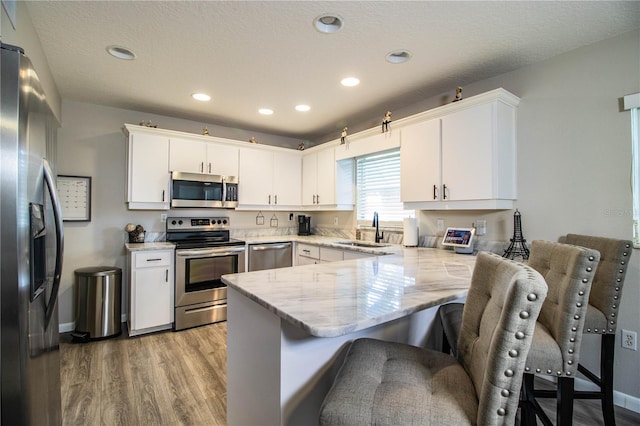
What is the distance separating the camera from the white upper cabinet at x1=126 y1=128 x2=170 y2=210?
337cm

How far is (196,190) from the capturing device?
3.74 meters

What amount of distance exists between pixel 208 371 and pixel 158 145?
2.46m

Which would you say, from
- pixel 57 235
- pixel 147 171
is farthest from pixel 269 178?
pixel 57 235

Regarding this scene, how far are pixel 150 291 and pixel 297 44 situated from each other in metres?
2.77

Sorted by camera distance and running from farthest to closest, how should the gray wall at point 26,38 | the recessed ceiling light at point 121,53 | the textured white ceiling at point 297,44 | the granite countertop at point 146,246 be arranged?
the granite countertop at point 146,246
the recessed ceiling light at point 121,53
the textured white ceiling at point 297,44
the gray wall at point 26,38

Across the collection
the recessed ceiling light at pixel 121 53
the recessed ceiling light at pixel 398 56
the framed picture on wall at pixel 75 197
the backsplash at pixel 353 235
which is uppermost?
the recessed ceiling light at pixel 121 53

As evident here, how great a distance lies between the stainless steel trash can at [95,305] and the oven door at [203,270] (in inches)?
24.5

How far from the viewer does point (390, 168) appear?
3631 millimetres

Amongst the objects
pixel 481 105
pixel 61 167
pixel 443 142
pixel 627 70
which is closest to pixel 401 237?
pixel 443 142

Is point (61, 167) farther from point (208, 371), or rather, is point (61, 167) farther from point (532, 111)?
point (532, 111)

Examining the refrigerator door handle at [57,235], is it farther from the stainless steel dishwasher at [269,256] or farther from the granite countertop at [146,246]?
the stainless steel dishwasher at [269,256]

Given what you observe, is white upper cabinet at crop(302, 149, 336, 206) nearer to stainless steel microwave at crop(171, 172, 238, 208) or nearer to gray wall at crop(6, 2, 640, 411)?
stainless steel microwave at crop(171, 172, 238, 208)

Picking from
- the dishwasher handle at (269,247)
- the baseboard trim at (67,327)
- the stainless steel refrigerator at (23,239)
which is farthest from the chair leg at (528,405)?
the baseboard trim at (67,327)

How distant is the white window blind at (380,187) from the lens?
3.58 m
